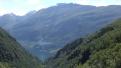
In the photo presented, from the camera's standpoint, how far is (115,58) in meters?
162

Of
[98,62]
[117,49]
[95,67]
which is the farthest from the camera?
[117,49]

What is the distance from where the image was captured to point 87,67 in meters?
172

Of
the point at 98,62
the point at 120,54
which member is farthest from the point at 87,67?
the point at 120,54

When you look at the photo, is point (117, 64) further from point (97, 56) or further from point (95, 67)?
point (97, 56)

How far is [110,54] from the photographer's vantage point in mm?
177625

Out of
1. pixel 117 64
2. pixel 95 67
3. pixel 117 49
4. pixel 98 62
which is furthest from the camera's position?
pixel 117 49

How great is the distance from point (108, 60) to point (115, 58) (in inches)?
126

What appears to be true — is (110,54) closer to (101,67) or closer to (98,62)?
(98,62)

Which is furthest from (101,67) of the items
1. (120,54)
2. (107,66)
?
(120,54)

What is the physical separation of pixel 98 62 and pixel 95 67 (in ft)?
35.1

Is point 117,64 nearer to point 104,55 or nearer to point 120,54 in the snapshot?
point 120,54

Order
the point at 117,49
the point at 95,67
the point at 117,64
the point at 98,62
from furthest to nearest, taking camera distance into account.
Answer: the point at 117,49, the point at 98,62, the point at 95,67, the point at 117,64

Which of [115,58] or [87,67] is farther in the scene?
[87,67]

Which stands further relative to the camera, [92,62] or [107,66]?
[92,62]
